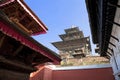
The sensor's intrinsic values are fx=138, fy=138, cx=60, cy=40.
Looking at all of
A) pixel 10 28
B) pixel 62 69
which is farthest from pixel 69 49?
pixel 10 28

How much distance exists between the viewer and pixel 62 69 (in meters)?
10.9

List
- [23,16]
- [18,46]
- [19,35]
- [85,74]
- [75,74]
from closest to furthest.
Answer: [19,35]
[18,46]
[23,16]
[85,74]
[75,74]

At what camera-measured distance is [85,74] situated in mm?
10125

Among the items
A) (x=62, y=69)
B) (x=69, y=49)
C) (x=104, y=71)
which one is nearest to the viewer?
(x=104, y=71)

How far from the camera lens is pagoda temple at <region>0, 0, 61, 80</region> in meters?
2.51

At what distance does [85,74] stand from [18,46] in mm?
7575

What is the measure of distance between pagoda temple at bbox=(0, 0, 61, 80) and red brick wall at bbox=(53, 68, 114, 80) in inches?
220

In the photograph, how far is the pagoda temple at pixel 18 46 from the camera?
2.51m

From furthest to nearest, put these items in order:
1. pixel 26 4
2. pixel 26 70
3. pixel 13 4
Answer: pixel 26 4 < pixel 13 4 < pixel 26 70

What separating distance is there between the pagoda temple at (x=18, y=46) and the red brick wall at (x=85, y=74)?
5584 millimetres

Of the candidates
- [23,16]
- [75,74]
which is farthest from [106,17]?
[75,74]

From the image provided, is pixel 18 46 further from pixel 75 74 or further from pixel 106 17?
pixel 75 74

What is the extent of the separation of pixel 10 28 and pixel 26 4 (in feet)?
10.9

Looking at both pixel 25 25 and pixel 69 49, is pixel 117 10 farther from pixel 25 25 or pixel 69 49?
pixel 69 49
